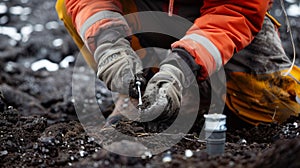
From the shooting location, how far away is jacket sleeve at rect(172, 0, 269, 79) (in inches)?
108

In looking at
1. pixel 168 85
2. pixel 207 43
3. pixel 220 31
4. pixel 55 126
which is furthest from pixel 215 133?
pixel 55 126

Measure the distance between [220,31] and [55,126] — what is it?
102cm

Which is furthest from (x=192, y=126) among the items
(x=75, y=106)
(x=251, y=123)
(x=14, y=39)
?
(x=14, y=39)

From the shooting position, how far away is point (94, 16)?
305cm

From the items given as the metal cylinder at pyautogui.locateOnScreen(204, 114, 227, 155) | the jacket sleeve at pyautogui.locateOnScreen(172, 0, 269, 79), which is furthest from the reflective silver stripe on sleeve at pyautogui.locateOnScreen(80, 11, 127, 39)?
the metal cylinder at pyautogui.locateOnScreen(204, 114, 227, 155)

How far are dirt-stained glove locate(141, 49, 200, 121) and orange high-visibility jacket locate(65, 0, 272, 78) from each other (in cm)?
5

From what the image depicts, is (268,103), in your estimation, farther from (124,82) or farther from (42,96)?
(42,96)

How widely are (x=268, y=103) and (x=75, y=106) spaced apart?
1580 mm

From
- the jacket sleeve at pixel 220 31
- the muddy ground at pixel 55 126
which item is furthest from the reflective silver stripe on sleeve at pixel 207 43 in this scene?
the muddy ground at pixel 55 126

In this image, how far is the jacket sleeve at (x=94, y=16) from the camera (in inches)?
119

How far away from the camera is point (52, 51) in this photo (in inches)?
215

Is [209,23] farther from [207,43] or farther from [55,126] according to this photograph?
[55,126]

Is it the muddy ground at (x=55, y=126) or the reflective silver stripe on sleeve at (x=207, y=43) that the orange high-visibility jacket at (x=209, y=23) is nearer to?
the reflective silver stripe on sleeve at (x=207, y=43)

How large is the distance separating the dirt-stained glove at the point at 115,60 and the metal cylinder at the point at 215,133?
0.65 m
